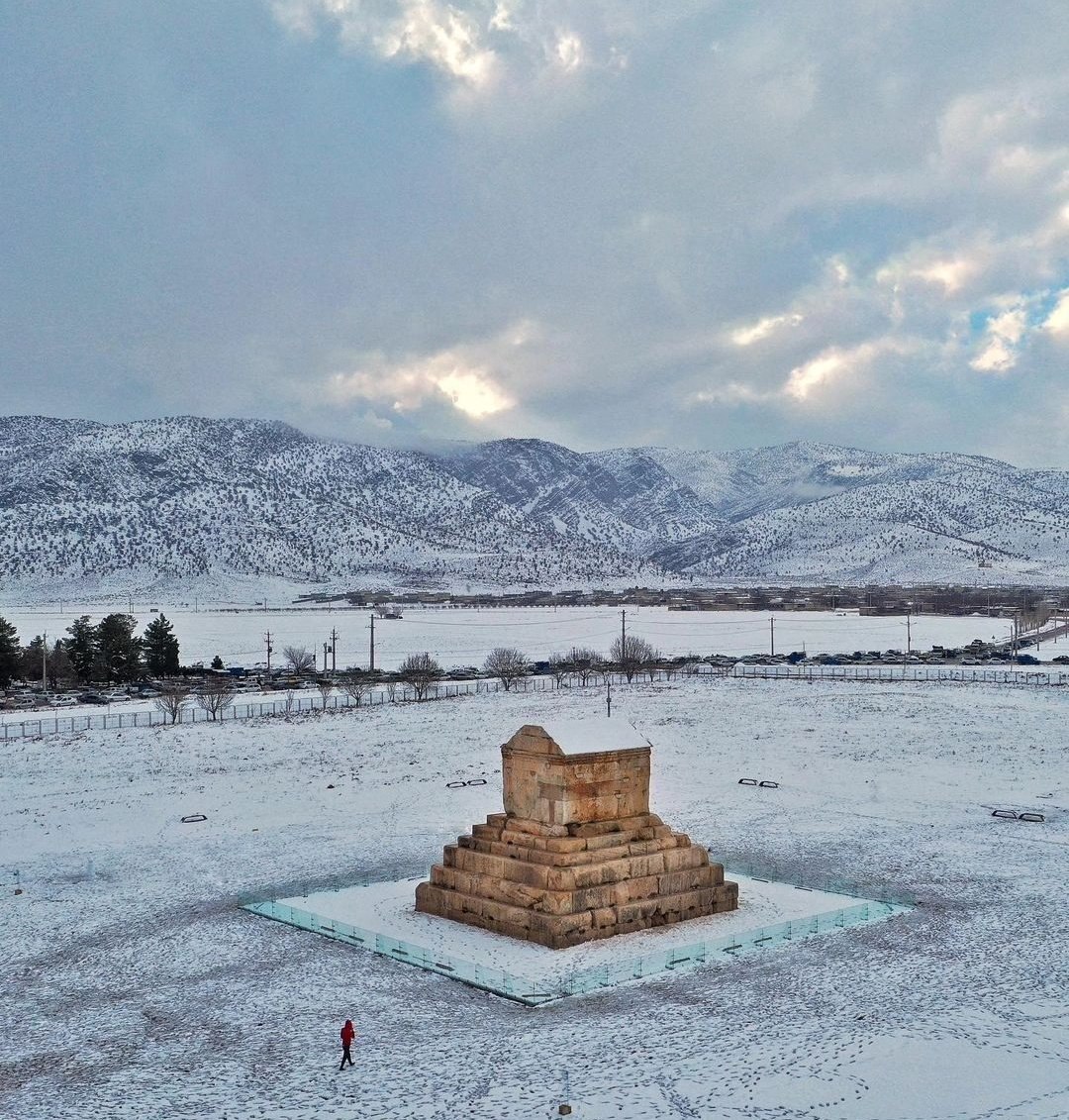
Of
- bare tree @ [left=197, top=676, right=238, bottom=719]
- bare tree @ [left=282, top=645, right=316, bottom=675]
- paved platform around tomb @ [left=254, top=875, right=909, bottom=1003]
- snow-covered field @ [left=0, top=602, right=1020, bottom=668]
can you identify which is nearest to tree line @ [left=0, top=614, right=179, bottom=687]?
bare tree @ [left=197, top=676, right=238, bottom=719]

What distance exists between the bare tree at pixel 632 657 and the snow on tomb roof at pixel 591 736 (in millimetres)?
43074

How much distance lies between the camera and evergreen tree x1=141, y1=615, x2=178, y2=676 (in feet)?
246

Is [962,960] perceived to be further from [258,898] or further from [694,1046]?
[258,898]

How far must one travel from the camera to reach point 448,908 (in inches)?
867

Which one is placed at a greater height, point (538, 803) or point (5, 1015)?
point (538, 803)

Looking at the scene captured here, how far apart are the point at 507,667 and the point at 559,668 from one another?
6.67 meters

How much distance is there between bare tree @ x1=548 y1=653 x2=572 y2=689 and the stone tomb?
137 ft

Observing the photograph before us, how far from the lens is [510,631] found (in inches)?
4769

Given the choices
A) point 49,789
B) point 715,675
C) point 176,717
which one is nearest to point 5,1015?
point 49,789

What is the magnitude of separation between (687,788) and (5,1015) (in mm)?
22010

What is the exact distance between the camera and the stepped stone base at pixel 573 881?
2069cm

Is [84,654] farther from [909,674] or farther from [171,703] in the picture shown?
[909,674]

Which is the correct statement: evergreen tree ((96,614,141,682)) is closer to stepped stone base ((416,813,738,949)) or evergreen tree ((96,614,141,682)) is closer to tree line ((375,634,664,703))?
tree line ((375,634,664,703))

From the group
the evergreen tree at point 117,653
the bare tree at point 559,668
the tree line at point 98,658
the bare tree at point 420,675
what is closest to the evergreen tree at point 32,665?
the tree line at point 98,658
